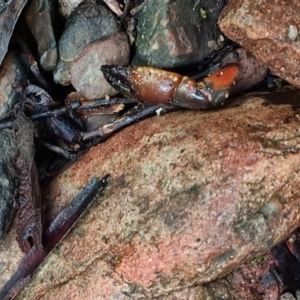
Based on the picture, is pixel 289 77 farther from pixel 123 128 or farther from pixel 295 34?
pixel 123 128

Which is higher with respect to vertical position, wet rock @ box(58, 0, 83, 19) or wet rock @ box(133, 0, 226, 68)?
wet rock @ box(58, 0, 83, 19)

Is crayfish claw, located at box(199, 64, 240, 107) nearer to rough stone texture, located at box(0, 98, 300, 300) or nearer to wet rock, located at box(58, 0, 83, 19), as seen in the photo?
rough stone texture, located at box(0, 98, 300, 300)

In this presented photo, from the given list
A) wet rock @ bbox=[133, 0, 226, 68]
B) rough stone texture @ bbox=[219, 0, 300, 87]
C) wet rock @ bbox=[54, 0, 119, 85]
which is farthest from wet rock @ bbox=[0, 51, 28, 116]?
rough stone texture @ bbox=[219, 0, 300, 87]

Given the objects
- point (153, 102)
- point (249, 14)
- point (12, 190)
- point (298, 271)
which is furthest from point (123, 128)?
point (298, 271)

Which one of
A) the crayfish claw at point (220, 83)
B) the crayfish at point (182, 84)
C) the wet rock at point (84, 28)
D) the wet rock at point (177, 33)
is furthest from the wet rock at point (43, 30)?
the crayfish claw at point (220, 83)

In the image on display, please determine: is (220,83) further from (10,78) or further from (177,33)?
(10,78)
